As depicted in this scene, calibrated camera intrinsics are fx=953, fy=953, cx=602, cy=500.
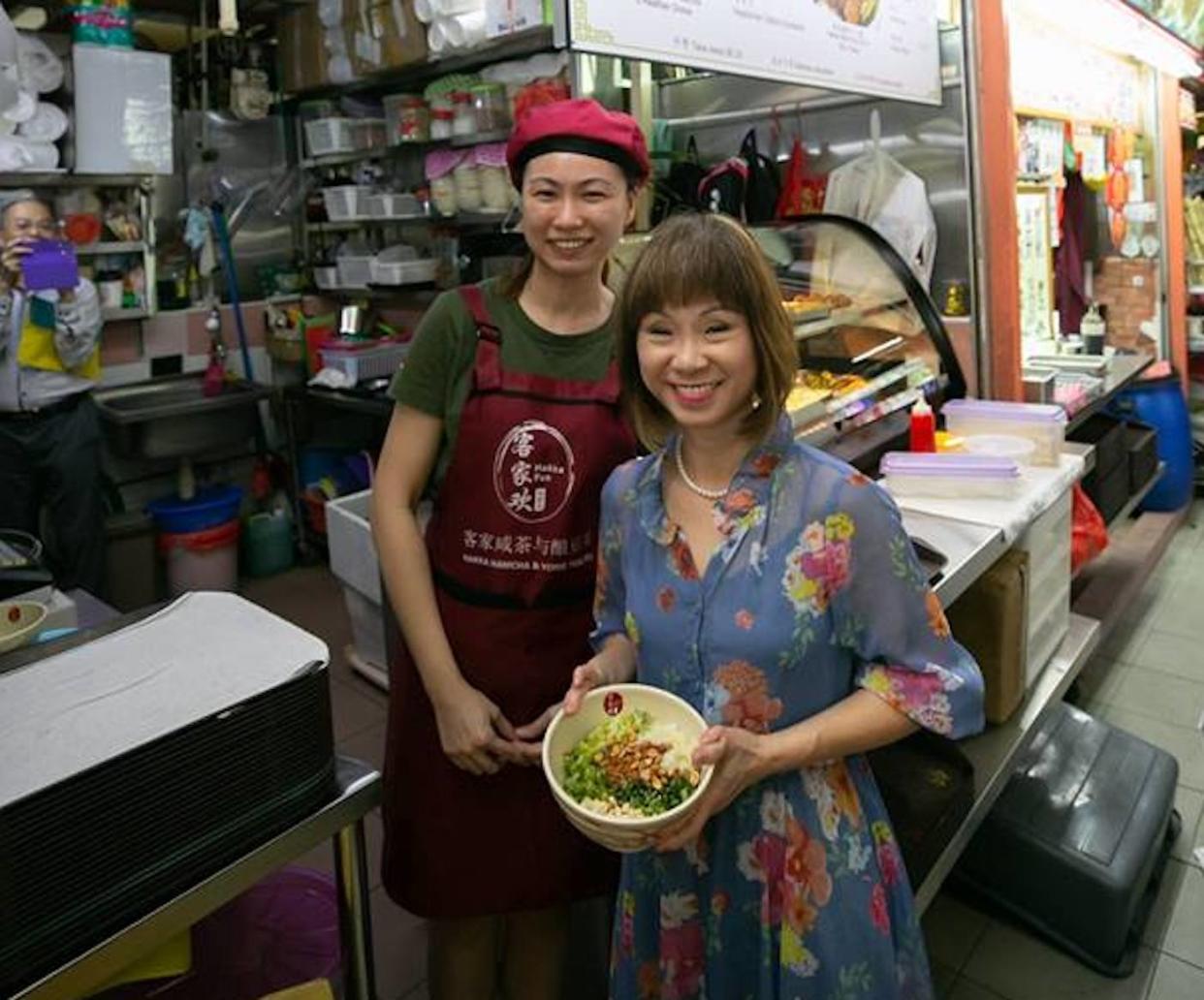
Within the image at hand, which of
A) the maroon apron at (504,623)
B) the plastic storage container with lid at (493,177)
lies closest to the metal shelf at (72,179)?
the plastic storage container with lid at (493,177)

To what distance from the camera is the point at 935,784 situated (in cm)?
210

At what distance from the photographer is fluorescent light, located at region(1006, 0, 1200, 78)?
154 inches

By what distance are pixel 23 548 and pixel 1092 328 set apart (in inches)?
191

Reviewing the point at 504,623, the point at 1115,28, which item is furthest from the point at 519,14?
the point at 1115,28

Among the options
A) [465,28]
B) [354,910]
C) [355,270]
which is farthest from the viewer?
[355,270]

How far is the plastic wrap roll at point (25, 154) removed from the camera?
3.89 metres

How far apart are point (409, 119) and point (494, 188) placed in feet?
2.05

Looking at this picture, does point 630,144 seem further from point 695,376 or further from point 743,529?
point 743,529

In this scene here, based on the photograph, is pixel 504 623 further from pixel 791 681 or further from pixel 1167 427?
pixel 1167 427

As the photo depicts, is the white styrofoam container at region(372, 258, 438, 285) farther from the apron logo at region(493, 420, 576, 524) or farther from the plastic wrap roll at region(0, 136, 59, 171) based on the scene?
the apron logo at region(493, 420, 576, 524)

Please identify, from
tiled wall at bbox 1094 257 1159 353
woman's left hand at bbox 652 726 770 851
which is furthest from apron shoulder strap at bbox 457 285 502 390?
tiled wall at bbox 1094 257 1159 353

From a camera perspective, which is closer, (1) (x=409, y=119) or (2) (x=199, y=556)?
(1) (x=409, y=119)

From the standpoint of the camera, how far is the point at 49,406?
13.6ft

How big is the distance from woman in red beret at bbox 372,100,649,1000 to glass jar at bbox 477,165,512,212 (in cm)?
236
